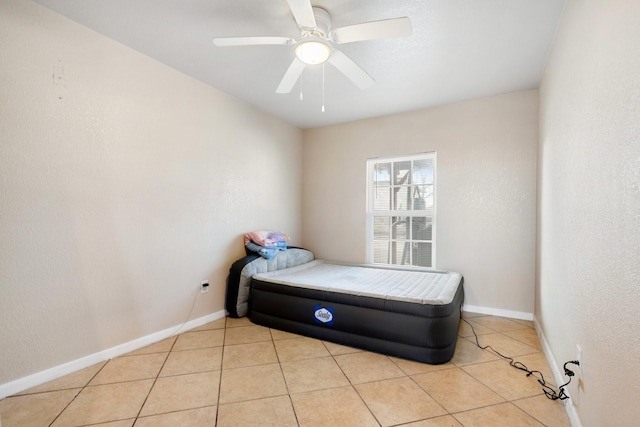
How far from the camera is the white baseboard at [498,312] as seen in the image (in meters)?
2.93

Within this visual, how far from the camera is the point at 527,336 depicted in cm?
252

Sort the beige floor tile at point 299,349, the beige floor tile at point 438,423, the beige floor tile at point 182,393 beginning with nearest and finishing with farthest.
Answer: the beige floor tile at point 438,423 < the beige floor tile at point 182,393 < the beige floor tile at point 299,349

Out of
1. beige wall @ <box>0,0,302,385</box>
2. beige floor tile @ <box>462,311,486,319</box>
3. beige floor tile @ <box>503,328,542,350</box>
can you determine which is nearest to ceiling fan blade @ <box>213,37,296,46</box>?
beige wall @ <box>0,0,302,385</box>

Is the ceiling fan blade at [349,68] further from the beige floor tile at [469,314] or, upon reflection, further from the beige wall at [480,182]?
the beige floor tile at [469,314]

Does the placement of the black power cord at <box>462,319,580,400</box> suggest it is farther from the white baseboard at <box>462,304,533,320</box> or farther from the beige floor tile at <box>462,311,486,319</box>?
the white baseboard at <box>462,304,533,320</box>

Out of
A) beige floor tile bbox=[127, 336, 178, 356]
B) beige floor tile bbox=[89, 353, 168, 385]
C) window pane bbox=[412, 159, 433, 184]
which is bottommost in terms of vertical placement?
beige floor tile bbox=[127, 336, 178, 356]

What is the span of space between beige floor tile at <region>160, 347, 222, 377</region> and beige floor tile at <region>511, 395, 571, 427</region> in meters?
1.99

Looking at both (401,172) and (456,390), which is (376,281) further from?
(401,172)

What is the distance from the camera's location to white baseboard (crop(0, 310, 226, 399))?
169 centimetres

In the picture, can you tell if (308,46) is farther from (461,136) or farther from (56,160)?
(461,136)

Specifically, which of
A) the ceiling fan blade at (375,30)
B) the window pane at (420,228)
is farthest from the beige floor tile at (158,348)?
the window pane at (420,228)

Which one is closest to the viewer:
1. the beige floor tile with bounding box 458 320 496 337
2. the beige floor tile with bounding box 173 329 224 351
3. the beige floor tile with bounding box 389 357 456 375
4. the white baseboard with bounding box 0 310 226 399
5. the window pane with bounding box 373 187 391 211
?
the white baseboard with bounding box 0 310 226 399

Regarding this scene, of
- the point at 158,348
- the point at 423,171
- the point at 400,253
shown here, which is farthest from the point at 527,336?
the point at 158,348

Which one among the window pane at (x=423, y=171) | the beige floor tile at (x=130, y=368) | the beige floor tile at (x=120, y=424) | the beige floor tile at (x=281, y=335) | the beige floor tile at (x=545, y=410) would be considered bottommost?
the beige floor tile at (x=281, y=335)
